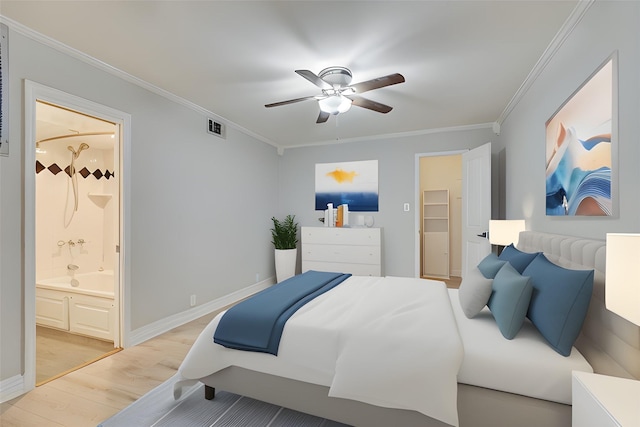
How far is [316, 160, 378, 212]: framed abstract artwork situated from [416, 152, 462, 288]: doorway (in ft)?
4.86

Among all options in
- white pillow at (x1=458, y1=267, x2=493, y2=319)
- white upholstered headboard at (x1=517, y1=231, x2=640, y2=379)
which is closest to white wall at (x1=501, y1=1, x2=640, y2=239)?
white upholstered headboard at (x1=517, y1=231, x2=640, y2=379)

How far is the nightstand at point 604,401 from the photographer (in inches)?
33.8

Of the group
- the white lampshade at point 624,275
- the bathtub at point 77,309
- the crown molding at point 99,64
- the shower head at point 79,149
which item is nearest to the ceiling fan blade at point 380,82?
the white lampshade at point 624,275

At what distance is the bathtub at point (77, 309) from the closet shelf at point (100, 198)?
45.5 inches

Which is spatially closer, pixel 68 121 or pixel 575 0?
pixel 575 0

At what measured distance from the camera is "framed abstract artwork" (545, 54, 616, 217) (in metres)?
1.48

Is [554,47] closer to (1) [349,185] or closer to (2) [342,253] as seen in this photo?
(1) [349,185]

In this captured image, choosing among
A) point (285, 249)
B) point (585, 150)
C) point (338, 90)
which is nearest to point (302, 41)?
point (338, 90)

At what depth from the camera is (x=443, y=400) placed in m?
1.32

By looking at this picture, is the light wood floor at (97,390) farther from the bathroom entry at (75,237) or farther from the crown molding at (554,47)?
the crown molding at (554,47)

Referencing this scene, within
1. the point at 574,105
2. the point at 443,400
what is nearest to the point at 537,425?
the point at 443,400

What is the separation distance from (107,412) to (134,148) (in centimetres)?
221

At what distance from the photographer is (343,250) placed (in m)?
4.66

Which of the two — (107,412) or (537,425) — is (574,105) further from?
(107,412)
